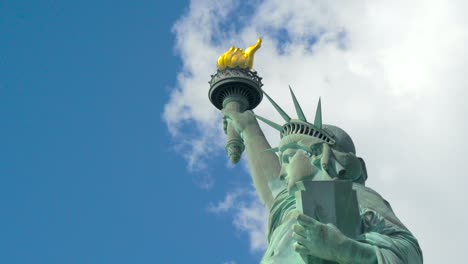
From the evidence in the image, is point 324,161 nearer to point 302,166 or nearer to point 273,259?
point 302,166

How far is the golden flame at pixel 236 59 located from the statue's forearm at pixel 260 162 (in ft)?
3.79

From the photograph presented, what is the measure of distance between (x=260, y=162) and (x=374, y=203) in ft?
10.4

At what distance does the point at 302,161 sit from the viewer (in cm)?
1055

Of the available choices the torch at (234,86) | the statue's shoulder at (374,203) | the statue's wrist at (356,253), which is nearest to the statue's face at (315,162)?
the statue's shoulder at (374,203)

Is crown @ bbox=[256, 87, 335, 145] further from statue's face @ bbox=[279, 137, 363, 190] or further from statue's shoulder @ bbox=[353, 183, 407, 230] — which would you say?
statue's shoulder @ bbox=[353, 183, 407, 230]

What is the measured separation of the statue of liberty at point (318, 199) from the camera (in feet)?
29.7

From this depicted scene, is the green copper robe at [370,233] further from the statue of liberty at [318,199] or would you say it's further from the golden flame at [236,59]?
the golden flame at [236,59]

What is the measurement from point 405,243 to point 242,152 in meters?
5.04

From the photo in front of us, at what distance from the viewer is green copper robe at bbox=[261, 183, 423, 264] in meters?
9.39

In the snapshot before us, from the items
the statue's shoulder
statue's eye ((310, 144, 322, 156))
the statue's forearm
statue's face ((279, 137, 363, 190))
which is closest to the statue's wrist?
the statue's shoulder

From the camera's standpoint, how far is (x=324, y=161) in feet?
34.1

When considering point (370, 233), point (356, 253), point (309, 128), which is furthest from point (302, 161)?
point (356, 253)

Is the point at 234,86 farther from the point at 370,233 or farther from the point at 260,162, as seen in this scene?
the point at 370,233

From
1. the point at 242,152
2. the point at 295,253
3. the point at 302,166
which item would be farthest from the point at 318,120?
the point at 242,152
